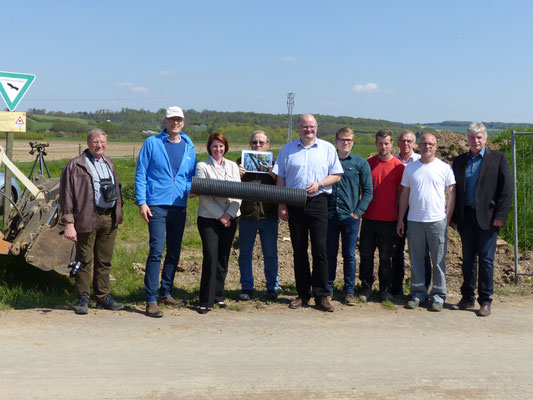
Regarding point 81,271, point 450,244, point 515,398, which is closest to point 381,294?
point 450,244

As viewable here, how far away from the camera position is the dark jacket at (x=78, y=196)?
6.35 metres

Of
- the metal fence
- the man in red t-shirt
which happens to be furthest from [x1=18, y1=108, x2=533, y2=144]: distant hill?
the man in red t-shirt

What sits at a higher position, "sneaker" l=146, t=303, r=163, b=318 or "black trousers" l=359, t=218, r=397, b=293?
"black trousers" l=359, t=218, r=397, b=293

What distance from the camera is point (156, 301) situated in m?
6.62

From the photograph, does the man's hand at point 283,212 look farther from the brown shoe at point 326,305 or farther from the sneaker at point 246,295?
the sneaker at point 246,295

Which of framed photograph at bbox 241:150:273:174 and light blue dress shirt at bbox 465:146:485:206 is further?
framed photograph at bbox 241:150:273:174

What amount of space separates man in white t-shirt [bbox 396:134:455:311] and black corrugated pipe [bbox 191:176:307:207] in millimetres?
1354

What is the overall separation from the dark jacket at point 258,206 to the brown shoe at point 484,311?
8.69ft

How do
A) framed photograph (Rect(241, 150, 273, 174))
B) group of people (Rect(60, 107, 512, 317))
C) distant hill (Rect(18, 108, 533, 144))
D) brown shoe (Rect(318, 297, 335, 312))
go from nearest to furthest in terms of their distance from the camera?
group of people (Rect(60, 107, 512, 317))
brown shoe (Rect(318, 297, 335, 312))
framed photograph (Rect(241, 150, 273, 174))
distant hill (Rect(18, 108, 533, 144))

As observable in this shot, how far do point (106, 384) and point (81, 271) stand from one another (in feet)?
7.56

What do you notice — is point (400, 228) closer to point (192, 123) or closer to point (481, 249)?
point (481, 249)

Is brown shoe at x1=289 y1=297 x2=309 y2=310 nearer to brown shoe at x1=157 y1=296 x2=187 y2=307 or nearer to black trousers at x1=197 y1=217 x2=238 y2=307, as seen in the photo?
black trousers at x1=197 y1=217 x2=238 y2=307

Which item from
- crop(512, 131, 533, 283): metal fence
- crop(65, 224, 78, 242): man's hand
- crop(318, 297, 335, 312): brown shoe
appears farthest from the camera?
crop(512, 131, 533, 283): metal fence

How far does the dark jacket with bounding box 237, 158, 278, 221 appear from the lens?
23.5 feet
